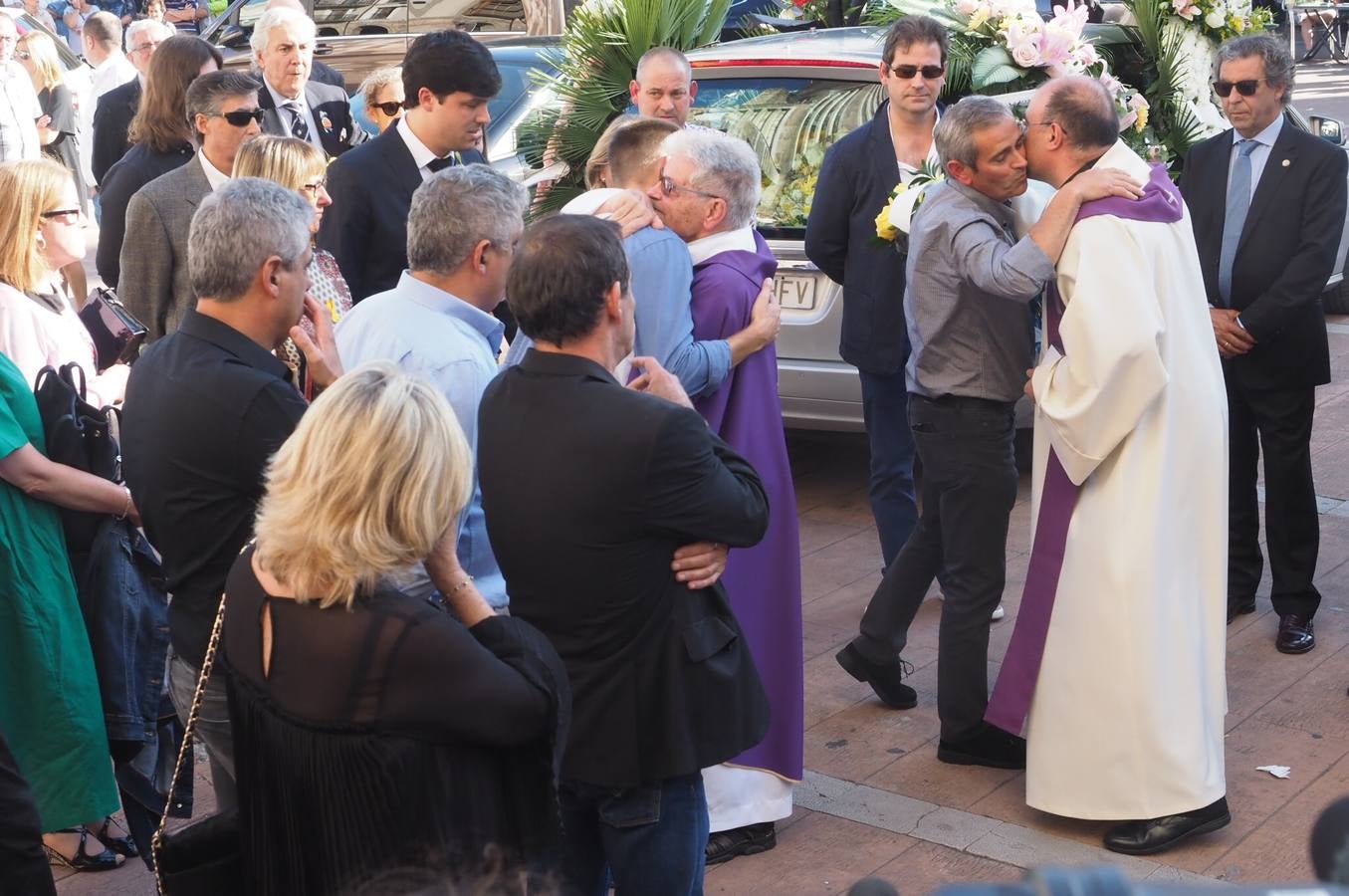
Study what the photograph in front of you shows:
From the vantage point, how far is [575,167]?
7156 mm

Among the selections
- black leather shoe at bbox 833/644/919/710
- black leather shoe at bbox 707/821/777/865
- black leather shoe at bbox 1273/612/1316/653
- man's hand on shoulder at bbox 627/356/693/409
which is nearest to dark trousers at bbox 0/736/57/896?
man's hand on shoulder at bbox 627/356/693/409

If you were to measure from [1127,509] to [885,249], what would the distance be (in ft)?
6.11

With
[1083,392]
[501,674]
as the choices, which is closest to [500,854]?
[501,674]

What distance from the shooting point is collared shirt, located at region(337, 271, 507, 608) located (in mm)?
3381

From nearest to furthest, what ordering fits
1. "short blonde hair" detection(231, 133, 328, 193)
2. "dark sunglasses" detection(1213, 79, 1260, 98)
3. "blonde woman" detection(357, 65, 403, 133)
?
"short blonde hair" detection(231, 133, 328, 193)
"dark sunglasses" detection(1213, 79, 1260, 98)
"blonde woman" detection(357, 65, 403, 133)

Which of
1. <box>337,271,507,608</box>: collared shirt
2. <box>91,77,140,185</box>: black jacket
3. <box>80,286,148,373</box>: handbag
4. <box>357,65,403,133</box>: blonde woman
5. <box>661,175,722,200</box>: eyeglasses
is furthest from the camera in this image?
<box>91,77,140,185</box>: black jacket

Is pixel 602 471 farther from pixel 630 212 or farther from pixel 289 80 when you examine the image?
pixel 289 80

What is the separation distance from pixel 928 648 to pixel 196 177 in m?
2.92

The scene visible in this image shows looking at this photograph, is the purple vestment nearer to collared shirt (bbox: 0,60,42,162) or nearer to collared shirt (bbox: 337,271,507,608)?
collared shirt (bbox: 337,271,507,608)

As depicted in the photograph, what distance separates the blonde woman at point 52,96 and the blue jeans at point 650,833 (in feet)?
33.5

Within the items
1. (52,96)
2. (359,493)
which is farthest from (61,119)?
(359,493)

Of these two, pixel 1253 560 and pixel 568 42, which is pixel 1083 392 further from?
pixel 568 42

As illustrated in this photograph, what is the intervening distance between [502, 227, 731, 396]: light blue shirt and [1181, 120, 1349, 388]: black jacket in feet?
7.88

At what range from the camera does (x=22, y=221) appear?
158 inches
